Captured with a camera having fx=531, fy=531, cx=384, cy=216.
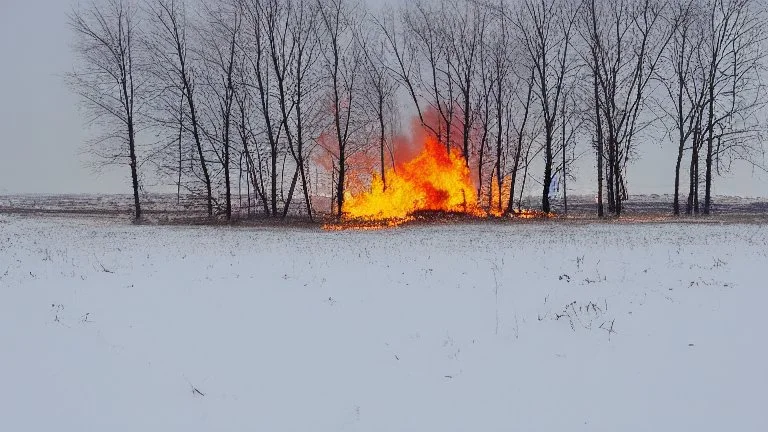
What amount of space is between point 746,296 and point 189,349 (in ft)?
30.1

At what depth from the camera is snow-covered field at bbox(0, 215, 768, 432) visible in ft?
19.8

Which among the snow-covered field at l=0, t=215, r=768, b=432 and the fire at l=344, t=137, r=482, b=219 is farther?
the fire at l=344, t=137, r=482, b=219

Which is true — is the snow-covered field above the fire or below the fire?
below

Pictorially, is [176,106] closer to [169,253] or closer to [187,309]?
[169,253]

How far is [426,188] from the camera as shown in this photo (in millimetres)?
31672

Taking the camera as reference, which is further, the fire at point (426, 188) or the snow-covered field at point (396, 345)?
the fire at point (426, 188)

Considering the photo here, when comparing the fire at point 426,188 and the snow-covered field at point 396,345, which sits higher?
the fire at point 426,188

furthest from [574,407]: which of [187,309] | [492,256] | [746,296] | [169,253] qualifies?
[169,253]

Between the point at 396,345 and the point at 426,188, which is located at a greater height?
the point at 426,188

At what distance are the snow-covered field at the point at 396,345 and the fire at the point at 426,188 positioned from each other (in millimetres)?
17453

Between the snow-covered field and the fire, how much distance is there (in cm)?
1745

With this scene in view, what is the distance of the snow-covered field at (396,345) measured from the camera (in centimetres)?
604

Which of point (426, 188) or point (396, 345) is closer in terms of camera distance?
point (396, 345)

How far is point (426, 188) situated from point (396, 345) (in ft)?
79.6
